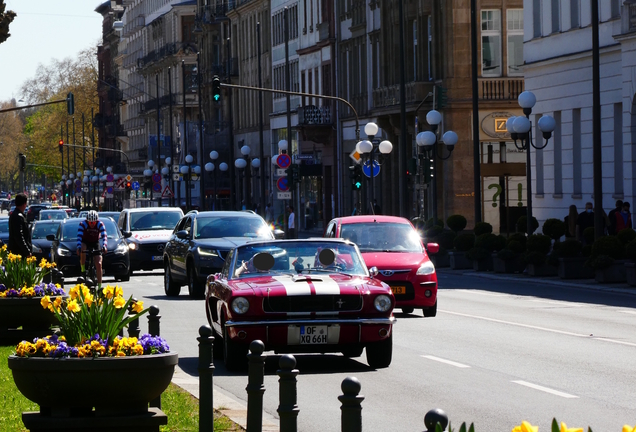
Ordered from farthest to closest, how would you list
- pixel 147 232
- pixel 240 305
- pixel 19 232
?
pixel 147 232 < pixel 19 232 < pixel 240 305

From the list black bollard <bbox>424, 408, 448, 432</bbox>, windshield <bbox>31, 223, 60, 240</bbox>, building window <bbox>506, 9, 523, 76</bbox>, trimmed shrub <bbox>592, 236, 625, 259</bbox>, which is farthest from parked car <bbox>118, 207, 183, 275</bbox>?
black bollard <bbox>424, 408, 448, 432</bbox>

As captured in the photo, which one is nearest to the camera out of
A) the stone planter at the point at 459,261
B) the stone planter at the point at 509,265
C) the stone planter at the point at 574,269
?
the stone planter at the point at 574,269

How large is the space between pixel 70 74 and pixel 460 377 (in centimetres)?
16394

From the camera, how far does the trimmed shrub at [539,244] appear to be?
34781mm

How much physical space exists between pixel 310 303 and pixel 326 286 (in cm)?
28

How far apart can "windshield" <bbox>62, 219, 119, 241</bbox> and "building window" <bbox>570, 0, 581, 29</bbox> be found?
16.3 metres

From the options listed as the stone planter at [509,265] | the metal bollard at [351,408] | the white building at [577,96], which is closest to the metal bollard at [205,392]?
the metal bollard at [351,408]

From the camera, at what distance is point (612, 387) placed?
44.0 feet

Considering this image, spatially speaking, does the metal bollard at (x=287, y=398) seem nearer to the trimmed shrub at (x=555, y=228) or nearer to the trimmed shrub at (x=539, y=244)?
the trimmed shrub at (x=539, y=244)

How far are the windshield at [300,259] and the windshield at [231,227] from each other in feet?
41.9

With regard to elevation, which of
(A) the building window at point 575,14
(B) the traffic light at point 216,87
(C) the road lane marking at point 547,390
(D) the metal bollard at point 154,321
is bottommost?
(C) the road lane marking at point 547,390

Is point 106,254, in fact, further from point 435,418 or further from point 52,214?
point 435,418

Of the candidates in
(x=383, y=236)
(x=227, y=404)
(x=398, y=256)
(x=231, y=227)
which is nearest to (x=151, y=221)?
(x=231, y=227)

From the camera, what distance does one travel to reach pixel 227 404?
40.7ft
